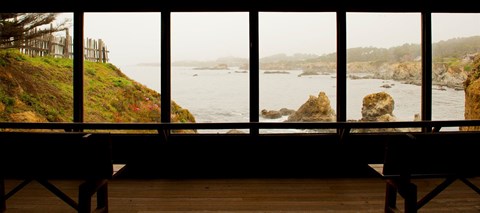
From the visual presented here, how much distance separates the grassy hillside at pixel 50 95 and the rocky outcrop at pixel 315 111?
1501 millimetres

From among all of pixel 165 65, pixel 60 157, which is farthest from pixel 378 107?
pixel 60 157

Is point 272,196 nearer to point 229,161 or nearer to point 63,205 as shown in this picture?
point 229,161

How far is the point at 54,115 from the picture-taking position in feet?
15.3

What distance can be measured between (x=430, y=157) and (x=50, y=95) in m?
4.21

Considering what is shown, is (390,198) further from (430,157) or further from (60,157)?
(60,157)

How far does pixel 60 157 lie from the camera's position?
108 inches

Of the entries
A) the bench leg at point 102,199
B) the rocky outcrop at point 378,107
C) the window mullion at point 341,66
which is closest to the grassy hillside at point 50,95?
the bench leg at point 102,199

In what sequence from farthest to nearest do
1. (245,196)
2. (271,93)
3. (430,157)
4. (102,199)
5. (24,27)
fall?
(271,93), (24,27), (245,196), (102,199), (430,157)

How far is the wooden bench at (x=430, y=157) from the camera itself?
271cm

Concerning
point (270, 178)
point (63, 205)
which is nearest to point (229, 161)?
point (270, 178)

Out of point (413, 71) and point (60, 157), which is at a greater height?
point (413, 71)

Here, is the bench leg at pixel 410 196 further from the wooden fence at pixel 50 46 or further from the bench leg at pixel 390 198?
the wooden fence at pixel 50 46

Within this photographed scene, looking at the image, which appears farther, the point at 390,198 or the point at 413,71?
the point at 413,71
